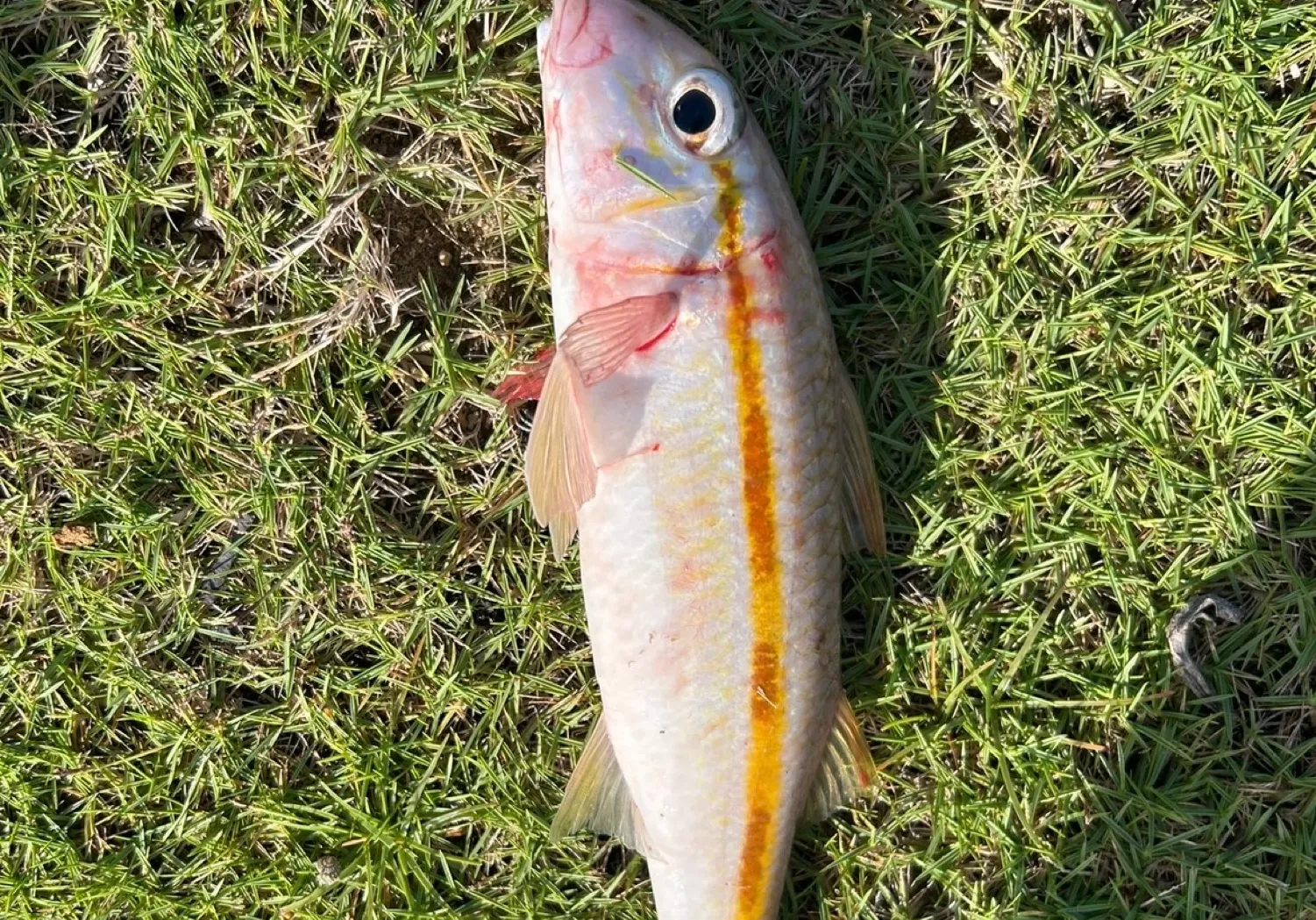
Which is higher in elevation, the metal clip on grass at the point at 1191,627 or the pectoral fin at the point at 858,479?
the pectoral fin at the point at 858,479

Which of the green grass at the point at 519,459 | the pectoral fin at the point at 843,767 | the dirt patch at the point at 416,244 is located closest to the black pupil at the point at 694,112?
the green grass at the point at 519,459

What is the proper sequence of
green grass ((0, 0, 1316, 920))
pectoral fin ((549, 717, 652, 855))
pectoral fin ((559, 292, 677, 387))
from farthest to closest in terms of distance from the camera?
green grass ((0, 0, 1316, 920))
pectoral fin ((549, 717, 652, 855))
pectoral fin ((559, 292, 677, 387))

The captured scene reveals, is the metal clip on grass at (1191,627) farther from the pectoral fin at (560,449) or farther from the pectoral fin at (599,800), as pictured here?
the pectoral fin at (560,449)

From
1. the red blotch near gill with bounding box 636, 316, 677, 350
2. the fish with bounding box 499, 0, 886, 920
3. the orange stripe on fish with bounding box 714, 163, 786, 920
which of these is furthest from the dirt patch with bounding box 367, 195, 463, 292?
the orange stripe on fish with bounding box 714, 163, 786, 920

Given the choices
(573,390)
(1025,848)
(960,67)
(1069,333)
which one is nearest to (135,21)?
(573,390)

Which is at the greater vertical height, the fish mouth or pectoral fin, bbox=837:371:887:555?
the fish mouth

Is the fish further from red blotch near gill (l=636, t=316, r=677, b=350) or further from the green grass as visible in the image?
the green grass
